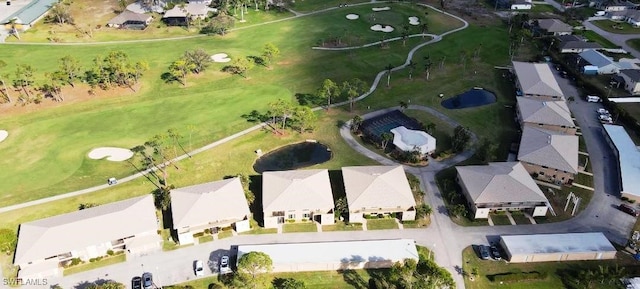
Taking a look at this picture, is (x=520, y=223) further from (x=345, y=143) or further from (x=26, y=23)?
(x=26, y=23)

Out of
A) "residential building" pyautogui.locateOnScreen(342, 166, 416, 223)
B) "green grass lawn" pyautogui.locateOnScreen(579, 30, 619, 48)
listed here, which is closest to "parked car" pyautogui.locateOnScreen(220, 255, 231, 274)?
"residential building" pyautogui.locateOnScreen(342, 166, 416, 223)

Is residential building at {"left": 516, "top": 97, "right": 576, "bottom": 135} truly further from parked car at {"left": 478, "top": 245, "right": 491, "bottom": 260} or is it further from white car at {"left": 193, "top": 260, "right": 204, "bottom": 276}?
white car at {"left": 193, "top": 260, "right": 204, "bottom": 276}

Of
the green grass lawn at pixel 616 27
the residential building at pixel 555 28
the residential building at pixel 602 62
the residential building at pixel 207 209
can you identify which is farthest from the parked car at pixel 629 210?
the green grass lawn at pixel 616 27

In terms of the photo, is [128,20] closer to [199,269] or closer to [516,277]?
[199,269]

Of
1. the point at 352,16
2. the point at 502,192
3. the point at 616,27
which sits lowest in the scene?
the point at 502,192

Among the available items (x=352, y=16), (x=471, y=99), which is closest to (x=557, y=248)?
(x=471, y=99)

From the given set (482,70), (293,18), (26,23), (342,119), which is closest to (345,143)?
(342,119)
